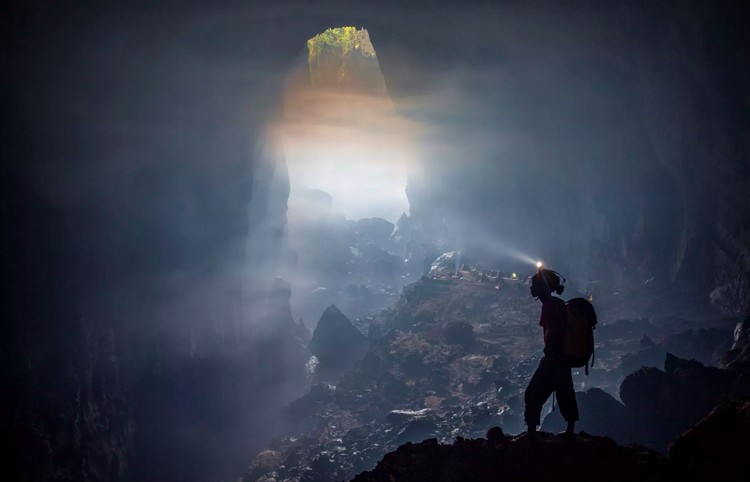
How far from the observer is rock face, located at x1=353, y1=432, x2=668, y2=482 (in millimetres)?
5973

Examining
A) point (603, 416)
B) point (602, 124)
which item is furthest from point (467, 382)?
point (602, 124)

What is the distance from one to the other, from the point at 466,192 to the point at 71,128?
68038 millimetres

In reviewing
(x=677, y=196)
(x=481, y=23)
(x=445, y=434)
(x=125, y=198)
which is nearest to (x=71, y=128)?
(x=125, y=198)

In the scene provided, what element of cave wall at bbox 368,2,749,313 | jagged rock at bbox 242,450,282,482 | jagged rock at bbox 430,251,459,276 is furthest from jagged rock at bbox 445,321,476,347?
jagged rock at bbox 430,251,459,276

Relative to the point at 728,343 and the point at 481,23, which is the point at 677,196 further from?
the point at 481,23

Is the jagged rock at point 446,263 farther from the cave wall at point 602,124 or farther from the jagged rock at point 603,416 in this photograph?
the jagged rock at point 603,416

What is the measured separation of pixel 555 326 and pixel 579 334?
1.25 ft

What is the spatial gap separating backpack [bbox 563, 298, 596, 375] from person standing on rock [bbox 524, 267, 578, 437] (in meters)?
0.10

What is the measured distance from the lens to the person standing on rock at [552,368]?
6.81 meters

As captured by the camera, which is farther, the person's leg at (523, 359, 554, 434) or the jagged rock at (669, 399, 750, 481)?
the person's leg at (523, 359, 554, 434)

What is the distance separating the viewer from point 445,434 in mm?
28656

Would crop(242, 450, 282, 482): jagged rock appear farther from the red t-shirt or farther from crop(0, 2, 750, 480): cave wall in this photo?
the red t-shirt

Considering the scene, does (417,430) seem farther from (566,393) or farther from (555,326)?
(555,326)

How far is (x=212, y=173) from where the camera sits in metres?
44.2
